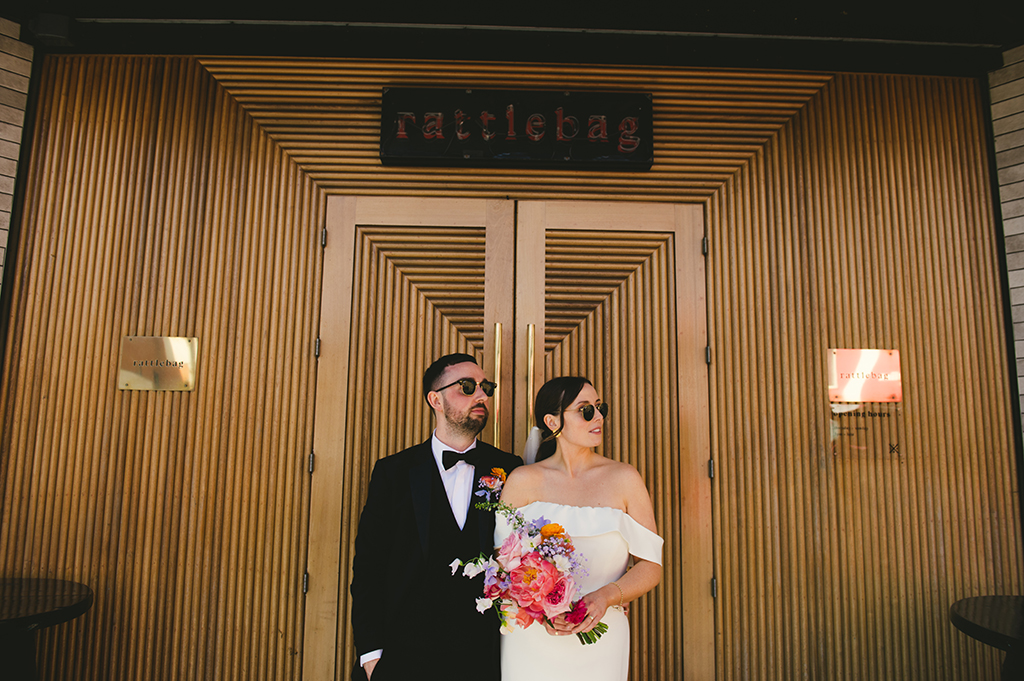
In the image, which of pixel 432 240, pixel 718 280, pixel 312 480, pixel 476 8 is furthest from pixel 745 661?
pixel 476 8

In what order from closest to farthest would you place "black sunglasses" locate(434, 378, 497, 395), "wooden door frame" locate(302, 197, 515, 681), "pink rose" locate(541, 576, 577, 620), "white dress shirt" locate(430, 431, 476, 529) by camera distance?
"pink rose" locate(541, 576, 577, 620)
"white dress shirt" locate(430, 431, 476, 529)
"black sunglasses" locate(434, 378, 497, 395)
"wooden door frame" locate(302, 197, 515, 681)

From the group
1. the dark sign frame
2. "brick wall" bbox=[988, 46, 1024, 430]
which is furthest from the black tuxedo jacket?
"brick wall" bbox=[988, 46, 1024, 430]

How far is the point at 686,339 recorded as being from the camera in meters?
3.20

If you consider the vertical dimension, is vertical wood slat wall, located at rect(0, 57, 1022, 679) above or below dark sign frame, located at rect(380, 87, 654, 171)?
below

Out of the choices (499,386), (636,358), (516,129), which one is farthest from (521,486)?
(516,129)

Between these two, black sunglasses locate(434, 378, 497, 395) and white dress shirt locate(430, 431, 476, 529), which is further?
black sunglasses locate(434, 378, 497, 395)

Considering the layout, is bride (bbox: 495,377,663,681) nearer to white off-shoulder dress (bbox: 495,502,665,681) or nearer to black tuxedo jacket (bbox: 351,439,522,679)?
white off-shoulder dress (bbox: 495,502,665,681)

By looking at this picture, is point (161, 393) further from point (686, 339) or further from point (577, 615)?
point (686, 339)

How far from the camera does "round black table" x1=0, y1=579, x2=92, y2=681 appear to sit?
2.35 meters

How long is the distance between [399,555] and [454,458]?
478 millimetres

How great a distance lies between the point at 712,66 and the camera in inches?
135

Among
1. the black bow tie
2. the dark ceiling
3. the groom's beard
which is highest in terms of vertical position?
the dark ceiling

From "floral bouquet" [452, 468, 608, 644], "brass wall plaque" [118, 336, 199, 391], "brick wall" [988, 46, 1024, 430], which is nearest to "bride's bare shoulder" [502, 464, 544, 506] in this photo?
"floral bouquet" [452, 468, 608, 644]

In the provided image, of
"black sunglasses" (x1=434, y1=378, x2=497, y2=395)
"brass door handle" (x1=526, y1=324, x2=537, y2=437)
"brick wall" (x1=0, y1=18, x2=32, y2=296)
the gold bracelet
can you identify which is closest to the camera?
the gold bracelet
